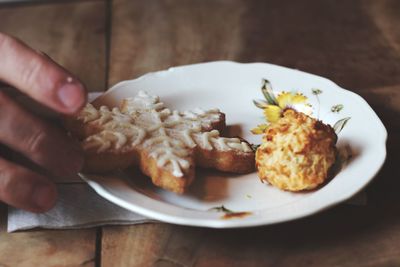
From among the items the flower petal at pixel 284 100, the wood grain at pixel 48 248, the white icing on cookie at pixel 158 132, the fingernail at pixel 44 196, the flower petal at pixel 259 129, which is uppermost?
the flower petal at pixel 284 100

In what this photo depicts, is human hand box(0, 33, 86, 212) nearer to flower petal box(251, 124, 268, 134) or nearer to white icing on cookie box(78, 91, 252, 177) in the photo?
white icing on cookie box(78, 91, 252, 177)

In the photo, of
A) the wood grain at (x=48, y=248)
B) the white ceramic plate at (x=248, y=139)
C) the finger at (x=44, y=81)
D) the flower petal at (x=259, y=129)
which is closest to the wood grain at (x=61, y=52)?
the wood grain at (x=48, y=248)

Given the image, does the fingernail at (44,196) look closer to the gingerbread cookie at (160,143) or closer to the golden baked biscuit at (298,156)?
the gingerbread cookie at (160,143)

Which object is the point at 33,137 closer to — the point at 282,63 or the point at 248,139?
the point at 248,139

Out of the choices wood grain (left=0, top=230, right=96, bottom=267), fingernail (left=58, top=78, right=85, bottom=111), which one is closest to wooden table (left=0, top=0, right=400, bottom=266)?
wood grain (left=0, top=230, right=96, bottom=267)

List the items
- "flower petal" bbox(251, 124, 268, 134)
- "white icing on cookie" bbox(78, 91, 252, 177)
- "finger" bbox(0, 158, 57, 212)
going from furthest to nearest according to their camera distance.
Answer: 1. "flower petal" bbox(251, 124, 268, 134)
2. "white icing on cookie" bbox(78, 91, 252, 177)
3. "finger" bbox(0, 158, 57, 212)

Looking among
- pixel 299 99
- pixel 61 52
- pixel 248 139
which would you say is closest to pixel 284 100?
pixel 299 99

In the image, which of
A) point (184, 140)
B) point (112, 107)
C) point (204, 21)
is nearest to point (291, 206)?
point (184, 140)

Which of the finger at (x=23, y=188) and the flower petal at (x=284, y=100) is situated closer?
the finger at (x=23, y=188)
